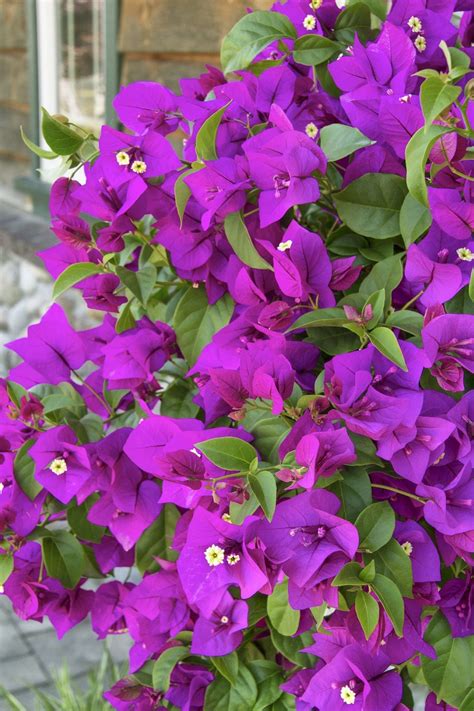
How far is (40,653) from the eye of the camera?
186 centimetres

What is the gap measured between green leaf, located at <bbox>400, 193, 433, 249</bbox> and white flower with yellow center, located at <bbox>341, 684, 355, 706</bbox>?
0.32 metres

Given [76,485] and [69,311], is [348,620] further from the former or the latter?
[69,311]

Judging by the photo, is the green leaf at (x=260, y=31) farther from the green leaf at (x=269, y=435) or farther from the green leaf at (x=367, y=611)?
the green leaf at (x=367, y=611)

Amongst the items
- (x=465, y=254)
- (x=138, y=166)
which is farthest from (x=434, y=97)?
(x=138, y=166)

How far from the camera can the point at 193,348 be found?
727 mm

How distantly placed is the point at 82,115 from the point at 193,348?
84.2 inches

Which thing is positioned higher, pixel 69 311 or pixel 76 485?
pixel 76 485

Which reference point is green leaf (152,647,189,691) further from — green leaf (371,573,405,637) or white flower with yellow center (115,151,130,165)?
white flower with yellow center (115,151,130,165)

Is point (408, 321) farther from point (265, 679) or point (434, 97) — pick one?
point (265, 679)

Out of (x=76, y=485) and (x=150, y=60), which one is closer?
(x=76, y=485)

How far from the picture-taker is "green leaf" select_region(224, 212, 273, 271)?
0.63 meters

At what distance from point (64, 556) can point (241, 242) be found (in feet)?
1.06

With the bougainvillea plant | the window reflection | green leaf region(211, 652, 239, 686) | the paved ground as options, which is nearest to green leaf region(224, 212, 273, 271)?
the bougainvillea plant

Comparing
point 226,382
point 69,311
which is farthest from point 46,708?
point 69,311
